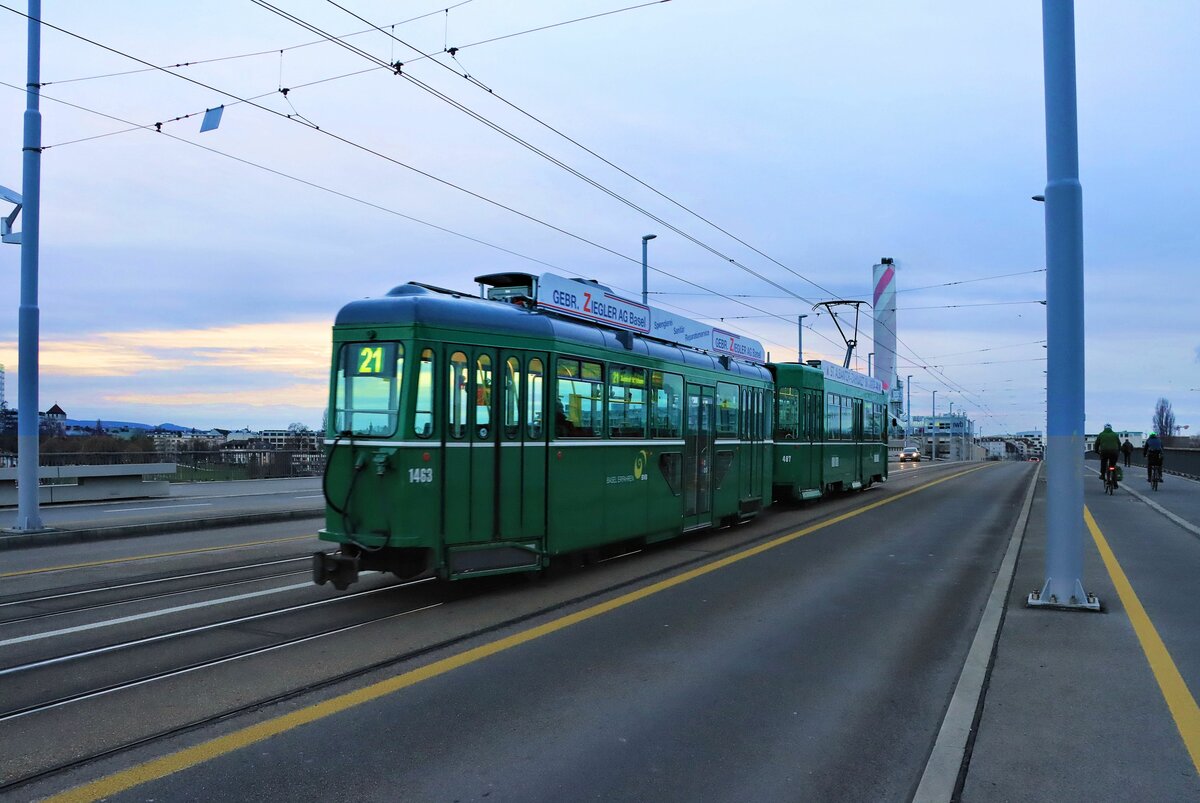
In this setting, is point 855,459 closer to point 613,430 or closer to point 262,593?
point 613,430

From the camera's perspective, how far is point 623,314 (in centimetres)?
1231

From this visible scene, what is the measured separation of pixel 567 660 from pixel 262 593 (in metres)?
4.41

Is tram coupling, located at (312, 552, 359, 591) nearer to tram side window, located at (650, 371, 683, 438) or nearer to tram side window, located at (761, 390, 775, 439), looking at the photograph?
tram side window, located at (650, 371, 683, 438)

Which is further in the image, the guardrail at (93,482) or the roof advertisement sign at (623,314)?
the guardrail at (93,482)

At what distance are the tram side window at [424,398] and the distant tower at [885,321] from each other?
2772 inches

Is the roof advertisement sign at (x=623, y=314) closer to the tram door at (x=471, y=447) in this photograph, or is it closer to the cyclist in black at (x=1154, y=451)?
the tram door at (x=471, y=447)

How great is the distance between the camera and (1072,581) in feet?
26.7

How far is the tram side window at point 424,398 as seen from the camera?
851 centimetres

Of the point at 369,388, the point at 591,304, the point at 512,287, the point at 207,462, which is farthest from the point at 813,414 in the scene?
the point at 207,462

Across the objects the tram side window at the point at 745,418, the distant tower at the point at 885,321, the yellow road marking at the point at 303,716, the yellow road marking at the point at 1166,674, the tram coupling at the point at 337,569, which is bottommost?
the yellow road marking at the point at 303,716

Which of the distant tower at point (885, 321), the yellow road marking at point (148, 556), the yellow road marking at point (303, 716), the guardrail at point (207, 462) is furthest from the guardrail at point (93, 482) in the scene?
the distant tower at point (885, 321)

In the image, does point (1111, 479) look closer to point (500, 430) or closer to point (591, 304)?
point (591, 304)

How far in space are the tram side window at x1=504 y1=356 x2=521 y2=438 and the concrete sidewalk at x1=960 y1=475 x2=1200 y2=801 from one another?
205 inches

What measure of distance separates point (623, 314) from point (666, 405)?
1.56 meters
